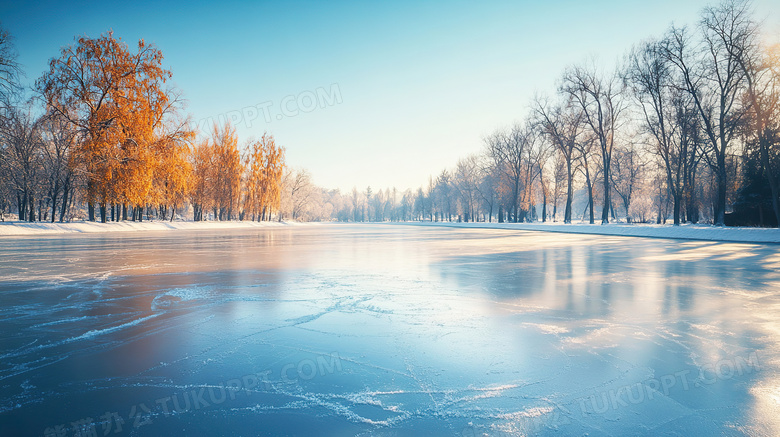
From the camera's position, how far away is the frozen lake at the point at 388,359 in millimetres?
2408

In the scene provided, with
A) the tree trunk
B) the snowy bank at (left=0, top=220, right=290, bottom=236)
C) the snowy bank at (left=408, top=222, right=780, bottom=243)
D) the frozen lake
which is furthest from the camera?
the snowy bank at (left=0, top=220, right=290, bottom=236)

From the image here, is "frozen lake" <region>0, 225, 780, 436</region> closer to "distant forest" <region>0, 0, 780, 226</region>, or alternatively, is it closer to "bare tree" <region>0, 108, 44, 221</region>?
"distant forest" <region>0, 0, 780, 226</region>

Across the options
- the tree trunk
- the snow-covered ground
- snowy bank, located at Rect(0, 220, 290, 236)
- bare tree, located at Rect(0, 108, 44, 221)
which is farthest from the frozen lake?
bare tree, located at Rect(0, 108, 44, 221)

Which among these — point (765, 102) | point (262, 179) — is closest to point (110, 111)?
point (262, 179)

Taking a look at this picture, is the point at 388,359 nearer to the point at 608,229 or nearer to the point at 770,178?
the point at 770,178

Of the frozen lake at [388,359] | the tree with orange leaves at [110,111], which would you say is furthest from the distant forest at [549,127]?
the frozen lake at [388,359]

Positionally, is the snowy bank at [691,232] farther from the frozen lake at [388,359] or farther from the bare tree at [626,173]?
the bare tree at [626,173]

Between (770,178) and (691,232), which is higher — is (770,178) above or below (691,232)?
above

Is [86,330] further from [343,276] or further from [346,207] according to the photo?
[346,207]

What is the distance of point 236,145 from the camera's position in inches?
2047

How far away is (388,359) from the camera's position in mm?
3406

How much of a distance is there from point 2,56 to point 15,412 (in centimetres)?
2496

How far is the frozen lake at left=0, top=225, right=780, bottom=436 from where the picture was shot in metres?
2.41

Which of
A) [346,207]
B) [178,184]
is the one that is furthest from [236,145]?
[346,207]
